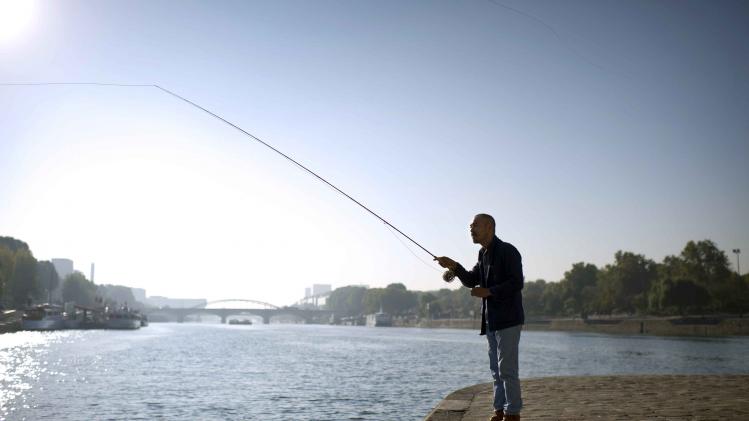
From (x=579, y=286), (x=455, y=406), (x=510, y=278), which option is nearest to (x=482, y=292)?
(x=510, y=278)

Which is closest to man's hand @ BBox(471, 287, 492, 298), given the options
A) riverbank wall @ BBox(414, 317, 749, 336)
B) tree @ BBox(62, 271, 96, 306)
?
riverbank wall @ BBox(414, 317, 749, 336)

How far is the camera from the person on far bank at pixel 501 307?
8234 millimetres

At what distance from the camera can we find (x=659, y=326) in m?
112

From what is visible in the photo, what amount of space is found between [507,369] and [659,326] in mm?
114524

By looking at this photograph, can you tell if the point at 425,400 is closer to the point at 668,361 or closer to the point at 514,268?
the point at 514,268

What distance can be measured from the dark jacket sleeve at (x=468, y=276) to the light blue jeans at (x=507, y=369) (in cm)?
74

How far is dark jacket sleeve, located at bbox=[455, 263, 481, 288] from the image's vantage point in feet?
29.6

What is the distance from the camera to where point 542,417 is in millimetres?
9672

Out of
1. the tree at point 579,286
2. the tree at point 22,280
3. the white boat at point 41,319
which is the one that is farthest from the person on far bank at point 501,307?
the tree at point 579,286

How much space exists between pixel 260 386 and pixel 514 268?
21.5 m

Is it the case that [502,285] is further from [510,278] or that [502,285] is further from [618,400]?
[618,400]

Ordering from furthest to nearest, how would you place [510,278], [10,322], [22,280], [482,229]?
[22,280], [10,322], [482,229], [510,278]

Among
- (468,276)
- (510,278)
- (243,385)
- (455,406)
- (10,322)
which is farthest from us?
(10,322)

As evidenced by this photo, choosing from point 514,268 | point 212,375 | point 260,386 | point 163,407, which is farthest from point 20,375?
point 514,268
